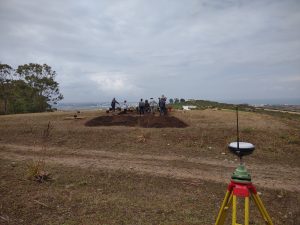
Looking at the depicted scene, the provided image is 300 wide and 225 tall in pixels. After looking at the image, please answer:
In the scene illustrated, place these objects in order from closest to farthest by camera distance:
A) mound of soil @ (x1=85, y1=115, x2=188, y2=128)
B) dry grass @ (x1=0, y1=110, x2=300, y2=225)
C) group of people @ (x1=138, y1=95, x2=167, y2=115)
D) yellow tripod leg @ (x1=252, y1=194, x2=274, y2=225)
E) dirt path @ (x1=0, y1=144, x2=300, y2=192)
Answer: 1. yellow tripod leg @ (x1=252, y1=194, x2=274, y2=225)
2. dry grass @ (x1=0, y1=110, x2=300, y2=225)
3. dirt path @ (x1=0, y1=144, x2=300, y2=192)
4. mound of soil @ (x1=85, y1=115, x2=188, y2=128)
5. group of people @ (x1=138, y1=95, x2=167, y2=115)

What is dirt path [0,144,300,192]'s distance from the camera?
33.2 ft

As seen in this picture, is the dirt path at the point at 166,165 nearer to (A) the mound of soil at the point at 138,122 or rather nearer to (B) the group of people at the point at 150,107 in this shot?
(A) the mound of soil at the point at 138,122

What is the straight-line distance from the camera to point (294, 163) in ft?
41.6

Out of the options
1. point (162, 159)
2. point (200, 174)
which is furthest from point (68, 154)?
point (200, 174)

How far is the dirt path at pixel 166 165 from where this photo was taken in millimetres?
10133

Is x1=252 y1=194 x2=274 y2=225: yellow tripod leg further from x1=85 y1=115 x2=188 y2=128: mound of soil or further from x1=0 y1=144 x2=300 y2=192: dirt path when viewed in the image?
x1=85 y1=115 x2=188 y2=128: mound of soil

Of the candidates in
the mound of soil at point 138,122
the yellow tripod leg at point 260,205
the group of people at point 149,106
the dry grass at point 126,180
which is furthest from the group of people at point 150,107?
the yellow tripod leg at point 260,205

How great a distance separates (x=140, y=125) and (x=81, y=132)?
4235mm

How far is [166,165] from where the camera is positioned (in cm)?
1159

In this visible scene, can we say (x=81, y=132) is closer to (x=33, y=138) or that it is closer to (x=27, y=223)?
(x=33, y=138)

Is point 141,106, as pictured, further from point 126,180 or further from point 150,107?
point 126,180

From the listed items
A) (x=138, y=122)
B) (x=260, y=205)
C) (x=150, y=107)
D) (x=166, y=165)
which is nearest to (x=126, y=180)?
(x=166, y=165)

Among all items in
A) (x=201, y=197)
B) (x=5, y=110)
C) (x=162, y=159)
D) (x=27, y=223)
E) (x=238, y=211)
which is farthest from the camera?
(x=5, y=110)

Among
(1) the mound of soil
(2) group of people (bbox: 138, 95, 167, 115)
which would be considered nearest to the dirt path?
(1) the mound of soil
